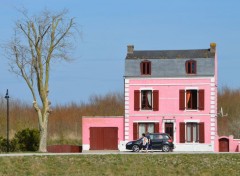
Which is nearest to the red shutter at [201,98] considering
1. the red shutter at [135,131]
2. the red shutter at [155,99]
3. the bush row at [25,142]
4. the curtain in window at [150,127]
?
the red shutter at [155,99]

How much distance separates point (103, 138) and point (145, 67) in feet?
21.7

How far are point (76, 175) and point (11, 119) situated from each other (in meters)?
45.2

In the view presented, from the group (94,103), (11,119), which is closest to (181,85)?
(11,119)

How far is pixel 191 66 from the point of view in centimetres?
6038

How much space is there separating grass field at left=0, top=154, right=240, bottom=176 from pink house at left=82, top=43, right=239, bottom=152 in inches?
599

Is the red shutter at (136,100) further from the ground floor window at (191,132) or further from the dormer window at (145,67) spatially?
the ground floor window at (191,132)

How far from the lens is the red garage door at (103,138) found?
197 ft

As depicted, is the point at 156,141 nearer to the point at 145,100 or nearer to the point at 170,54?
the point at 145,100

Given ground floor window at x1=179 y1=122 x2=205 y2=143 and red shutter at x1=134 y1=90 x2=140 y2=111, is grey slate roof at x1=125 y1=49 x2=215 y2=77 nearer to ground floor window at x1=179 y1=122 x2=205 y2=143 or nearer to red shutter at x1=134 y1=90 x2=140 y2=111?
red shutter at x1=134 y1=90 x2=140 y2=111

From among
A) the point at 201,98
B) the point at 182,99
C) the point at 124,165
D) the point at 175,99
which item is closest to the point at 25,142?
the point at 175,99

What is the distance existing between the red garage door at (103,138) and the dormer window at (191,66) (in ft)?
24.4

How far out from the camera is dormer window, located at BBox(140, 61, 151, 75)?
60.6m

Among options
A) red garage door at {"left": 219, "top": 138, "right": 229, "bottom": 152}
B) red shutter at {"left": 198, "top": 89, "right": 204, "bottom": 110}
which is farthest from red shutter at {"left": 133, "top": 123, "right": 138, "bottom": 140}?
red garage door at {"left": 219, "top": 138, "right": 229, "bottom": 152}

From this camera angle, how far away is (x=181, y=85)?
5978cm
